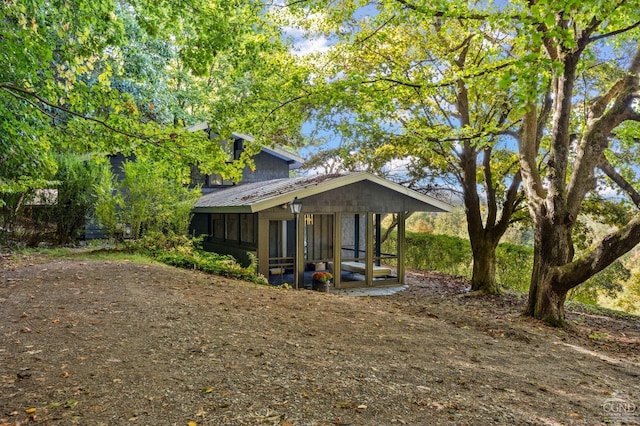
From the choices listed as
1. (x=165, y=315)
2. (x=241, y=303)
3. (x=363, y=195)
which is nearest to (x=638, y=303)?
(x=363, y=195)

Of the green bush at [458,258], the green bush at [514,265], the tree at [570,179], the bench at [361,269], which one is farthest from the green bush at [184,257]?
the green bush at [514,265]

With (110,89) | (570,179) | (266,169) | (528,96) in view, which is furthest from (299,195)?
(266,169)

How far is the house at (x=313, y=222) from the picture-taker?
11664 millimetres

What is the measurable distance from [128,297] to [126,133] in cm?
236

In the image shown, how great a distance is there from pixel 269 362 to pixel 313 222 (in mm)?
10133

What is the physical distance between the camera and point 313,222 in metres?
14.1

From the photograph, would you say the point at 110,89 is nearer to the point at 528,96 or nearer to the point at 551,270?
the point at 528,96

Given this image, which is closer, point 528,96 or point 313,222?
point 528,96

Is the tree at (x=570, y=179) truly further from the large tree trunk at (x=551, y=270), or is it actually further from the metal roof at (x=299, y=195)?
the metal roof at (x=299, y=195)

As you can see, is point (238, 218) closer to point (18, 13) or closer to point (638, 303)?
point (18, 13)

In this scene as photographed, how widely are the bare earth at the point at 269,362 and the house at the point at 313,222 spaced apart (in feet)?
13.5

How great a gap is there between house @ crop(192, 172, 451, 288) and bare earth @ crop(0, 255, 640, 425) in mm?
4107

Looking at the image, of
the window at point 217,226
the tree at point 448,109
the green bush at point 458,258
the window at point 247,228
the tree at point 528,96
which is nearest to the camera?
the tree at point 528,96

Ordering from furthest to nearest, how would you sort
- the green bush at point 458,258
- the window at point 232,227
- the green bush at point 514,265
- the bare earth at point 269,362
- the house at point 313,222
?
the green bush at point 458,258, the green bush at point 514,265, the window at point 232,227, the house at point 313,222, the bare earth at point 269,362
